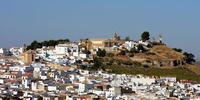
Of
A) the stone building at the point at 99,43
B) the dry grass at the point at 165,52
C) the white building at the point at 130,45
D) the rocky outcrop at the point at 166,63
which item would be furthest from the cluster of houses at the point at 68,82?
the dry grass at the point at 165,52

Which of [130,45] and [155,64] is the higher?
[130,45]

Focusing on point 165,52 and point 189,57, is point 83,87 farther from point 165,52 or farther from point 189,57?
point 189,57

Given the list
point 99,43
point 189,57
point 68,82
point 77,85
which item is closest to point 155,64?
point 189,57

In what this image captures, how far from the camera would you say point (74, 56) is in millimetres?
60156

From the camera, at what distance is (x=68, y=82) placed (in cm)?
4516

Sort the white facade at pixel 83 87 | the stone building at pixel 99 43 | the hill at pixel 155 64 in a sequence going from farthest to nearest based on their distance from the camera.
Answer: the stone building at pixel 99 43 < the hill at pixel 155 64 < the white facade at pixel 83 87

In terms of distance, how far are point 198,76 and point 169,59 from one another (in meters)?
4.56

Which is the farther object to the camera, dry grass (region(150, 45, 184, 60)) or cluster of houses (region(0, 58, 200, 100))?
dry grass (region(150, 45, 184, 60))

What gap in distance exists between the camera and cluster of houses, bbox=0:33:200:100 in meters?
39.0

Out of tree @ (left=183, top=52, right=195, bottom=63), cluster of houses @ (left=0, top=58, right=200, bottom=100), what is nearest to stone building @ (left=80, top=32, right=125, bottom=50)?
tree @ (left=183, top=52, right=195, bottom=63)

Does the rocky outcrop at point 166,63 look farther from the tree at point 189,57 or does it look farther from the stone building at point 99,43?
the stone building at point 99,43

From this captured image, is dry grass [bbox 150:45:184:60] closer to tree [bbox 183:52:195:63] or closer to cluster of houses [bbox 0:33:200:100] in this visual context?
tree [bbox 183:52:195:63]

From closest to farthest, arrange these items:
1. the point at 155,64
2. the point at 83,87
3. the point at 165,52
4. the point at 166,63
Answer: the point at 83,87 → the point at 155,64 → the point at 166,63 → the point at 165,52

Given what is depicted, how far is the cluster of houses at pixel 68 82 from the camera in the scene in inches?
1535
